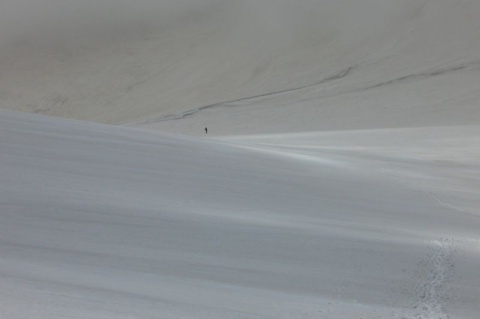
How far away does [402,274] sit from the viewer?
413 centimetres

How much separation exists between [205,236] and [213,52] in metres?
48.7

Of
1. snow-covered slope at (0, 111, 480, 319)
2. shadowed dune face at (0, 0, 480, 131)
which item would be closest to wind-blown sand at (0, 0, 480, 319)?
snow-covered slope at (0, 111, 480, 319)

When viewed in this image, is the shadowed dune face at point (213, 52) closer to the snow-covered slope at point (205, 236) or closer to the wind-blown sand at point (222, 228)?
the wind-blown sand at point (222, 228)

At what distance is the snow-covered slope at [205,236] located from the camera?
3407 mm

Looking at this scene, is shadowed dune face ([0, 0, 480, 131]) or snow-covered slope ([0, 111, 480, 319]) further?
shadowed dune face ([0, 0, 480, 131])

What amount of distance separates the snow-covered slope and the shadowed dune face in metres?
24.8

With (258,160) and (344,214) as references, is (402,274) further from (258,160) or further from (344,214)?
(258,160)

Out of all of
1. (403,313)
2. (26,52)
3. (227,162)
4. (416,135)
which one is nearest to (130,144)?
(227,162)

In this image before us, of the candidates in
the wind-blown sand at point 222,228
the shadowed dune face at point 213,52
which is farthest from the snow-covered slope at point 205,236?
the shadowed dune face at point 213,52

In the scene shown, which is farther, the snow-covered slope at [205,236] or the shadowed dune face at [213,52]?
the shadowed dune face at [213,52]

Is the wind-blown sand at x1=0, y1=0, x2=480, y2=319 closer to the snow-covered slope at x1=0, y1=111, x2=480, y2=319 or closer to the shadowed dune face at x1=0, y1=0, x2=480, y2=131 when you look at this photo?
the snow-covered slope at x1=0, y1=111, x2=480, y2=319

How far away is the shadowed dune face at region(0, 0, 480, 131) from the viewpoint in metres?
41.2

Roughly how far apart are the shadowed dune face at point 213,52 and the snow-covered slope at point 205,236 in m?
24.8

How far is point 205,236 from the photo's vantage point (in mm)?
4426
